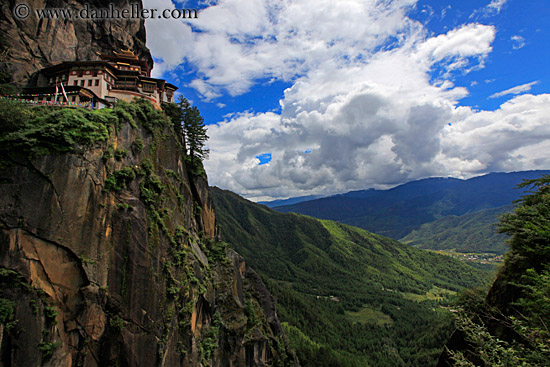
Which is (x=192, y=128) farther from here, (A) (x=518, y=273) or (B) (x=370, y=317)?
(B) (x=370, y=317)

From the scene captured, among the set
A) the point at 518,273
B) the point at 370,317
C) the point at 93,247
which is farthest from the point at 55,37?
the point at 370,317

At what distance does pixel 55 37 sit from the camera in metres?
44.5

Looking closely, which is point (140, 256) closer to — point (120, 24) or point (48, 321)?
point (48, 321)

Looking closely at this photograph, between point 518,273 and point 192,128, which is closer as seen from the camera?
point 518,273

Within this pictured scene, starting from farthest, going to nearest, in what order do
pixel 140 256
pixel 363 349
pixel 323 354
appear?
pixel 363 349 < pixel 323 354 < pixel 140 256

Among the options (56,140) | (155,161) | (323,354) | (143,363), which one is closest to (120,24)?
(155,161)

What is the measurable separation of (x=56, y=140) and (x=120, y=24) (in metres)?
48.6

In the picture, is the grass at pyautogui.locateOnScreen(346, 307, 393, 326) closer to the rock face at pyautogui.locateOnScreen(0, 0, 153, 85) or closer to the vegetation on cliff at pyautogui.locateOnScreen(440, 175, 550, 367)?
the vegetation on cliff at pyautogui.locateOnScreen(440, 175, 550, 367)

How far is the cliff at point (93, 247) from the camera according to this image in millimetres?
20000

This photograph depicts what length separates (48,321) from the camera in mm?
20016

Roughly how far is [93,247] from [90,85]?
101 feet

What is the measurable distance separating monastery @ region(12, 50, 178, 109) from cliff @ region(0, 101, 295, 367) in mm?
11643

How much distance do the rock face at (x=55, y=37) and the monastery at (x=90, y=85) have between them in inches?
111

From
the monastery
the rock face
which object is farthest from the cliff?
the rock face
